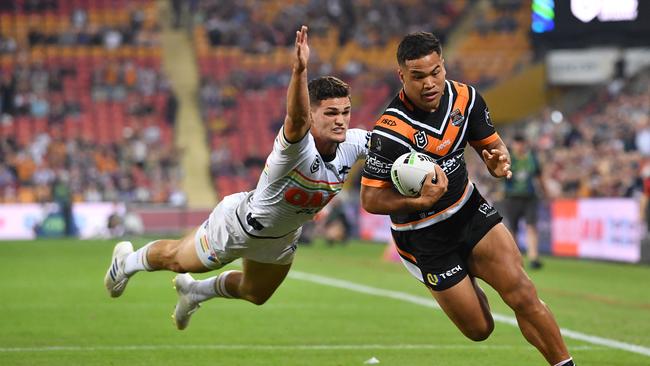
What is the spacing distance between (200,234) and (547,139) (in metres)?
21.8

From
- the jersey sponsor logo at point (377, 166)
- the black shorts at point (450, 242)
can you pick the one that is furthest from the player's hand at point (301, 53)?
the black shorts at point (450, 242)

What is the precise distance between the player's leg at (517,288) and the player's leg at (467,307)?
0.46 feet

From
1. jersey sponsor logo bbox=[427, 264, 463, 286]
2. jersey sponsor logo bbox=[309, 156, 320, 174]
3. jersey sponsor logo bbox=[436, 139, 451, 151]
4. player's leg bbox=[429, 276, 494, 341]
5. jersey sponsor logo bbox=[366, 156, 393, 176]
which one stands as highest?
jersey sponsor logo bbox=[436, 139, 451, 151]

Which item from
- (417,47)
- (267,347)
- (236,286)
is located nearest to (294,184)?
(417,47)

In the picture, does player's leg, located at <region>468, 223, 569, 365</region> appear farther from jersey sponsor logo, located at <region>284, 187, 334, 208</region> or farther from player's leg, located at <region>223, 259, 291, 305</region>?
player's leg, located at <region>223, 259, 291, 305</region>

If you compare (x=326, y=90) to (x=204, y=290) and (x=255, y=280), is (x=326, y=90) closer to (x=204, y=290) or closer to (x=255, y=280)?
(x=255, y=280)

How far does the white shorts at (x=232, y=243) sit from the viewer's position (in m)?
8.38

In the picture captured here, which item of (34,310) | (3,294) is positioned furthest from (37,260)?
(34,310)

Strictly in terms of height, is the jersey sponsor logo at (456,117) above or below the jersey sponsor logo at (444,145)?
above

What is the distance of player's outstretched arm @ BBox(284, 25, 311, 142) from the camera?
22.4ft

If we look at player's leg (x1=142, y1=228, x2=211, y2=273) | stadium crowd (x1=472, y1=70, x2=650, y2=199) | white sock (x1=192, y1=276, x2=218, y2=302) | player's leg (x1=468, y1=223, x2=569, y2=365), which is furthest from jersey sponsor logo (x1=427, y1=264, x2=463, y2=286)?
stadium crowd (x1=472, y1=70, x2=650, y2=199)

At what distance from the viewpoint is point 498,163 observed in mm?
7355

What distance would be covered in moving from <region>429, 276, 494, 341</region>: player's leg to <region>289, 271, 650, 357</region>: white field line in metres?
2.28

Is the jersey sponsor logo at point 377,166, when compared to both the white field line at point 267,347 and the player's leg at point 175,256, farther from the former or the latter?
the white field line at point 267,347
